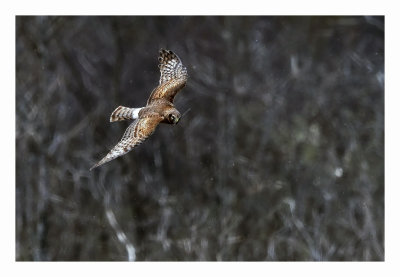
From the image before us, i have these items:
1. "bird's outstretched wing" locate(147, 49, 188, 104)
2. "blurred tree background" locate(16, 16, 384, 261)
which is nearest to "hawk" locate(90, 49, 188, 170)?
Answer: "bird's outstretched wing" locate(147, 49, 188, 104)

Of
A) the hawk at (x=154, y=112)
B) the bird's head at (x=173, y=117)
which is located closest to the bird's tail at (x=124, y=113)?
the hawk at (x=154, y=112)

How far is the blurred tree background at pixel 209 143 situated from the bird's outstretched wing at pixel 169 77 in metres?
A: 4.39

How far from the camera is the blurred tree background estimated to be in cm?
887

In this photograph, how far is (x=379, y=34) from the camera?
9773 millimetres

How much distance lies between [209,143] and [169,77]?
5479mm

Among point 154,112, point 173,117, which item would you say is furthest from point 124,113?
point 173,117

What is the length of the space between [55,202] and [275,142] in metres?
2.60

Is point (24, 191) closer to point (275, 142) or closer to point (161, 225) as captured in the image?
point (161, 225)

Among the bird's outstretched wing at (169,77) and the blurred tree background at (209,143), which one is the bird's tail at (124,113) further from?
the blurred tree background at (209,143)

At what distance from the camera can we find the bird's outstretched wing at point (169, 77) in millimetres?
3733

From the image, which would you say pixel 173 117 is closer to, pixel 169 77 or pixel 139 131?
pixel 139 131

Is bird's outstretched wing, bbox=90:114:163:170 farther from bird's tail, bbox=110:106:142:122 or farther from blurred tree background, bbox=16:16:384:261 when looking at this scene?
blurred tree background, bbox=16:16:384:261

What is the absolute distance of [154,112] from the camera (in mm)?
3549

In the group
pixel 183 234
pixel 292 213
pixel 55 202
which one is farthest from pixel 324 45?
pixel 55 202
